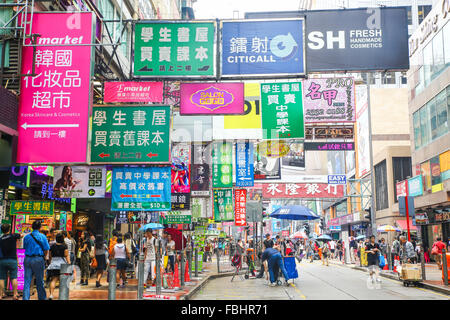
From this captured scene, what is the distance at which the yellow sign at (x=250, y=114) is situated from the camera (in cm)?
1834

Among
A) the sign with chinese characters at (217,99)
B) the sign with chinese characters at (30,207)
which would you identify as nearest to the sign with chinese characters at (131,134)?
the sign with chinese characters at (217,99)

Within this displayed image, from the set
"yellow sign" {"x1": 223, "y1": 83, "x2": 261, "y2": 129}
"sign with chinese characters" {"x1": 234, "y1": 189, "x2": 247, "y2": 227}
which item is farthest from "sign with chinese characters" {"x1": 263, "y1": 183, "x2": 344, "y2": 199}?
"yellow sign" {"x1": 223, "y1": 83, "x2": 261, "y2": 129}

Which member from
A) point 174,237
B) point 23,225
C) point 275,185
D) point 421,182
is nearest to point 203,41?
point 23,225

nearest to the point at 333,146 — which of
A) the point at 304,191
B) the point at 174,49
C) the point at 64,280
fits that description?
the point at 174,49

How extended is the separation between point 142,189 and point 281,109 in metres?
5.45

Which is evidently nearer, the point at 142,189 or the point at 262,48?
the point at 262,48

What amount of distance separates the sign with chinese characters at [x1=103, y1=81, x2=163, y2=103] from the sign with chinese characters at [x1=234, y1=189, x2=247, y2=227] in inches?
856

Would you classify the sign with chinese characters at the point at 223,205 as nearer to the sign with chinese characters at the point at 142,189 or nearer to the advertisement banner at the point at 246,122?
the advertisement banner at the point at 246,122

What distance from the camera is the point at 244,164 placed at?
2558 cm

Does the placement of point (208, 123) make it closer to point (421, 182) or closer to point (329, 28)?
point (329, 28)

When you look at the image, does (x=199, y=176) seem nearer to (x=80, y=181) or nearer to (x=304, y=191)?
(x=80, y=181)

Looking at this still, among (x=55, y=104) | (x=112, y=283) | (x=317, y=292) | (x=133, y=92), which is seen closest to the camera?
(x=112, y=283)

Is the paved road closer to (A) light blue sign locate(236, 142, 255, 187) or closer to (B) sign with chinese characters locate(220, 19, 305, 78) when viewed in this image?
(B) sign with chinese characters locate(220, 19, 305, 78)

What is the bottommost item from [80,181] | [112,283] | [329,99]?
[112,283]
